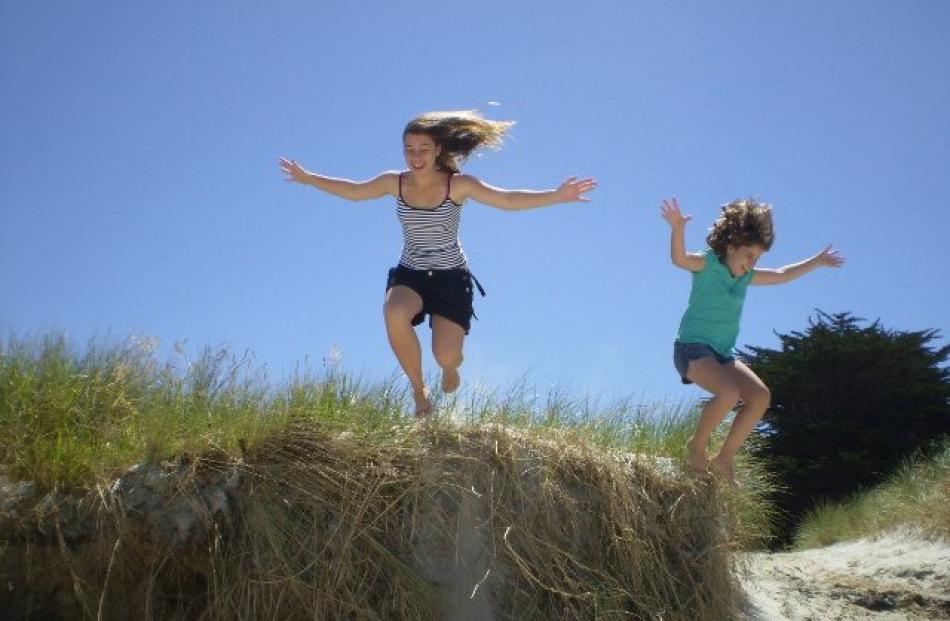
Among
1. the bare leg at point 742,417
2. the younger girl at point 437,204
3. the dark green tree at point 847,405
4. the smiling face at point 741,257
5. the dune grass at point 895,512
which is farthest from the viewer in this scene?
the dark green tree at point 847,405

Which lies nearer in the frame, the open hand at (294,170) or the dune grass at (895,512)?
the open hand at (294,170)

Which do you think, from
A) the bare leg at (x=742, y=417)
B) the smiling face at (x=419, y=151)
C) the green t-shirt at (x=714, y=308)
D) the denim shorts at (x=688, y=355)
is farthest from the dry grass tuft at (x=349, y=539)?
the smiling face at (x=419, y=151)

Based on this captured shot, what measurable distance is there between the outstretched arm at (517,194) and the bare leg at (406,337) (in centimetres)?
73

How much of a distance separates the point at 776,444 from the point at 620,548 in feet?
37.7

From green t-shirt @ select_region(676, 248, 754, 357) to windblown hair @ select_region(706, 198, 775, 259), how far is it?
13cm

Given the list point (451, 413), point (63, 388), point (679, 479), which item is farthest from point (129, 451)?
point (679, 479)

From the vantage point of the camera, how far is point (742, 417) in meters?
5.20

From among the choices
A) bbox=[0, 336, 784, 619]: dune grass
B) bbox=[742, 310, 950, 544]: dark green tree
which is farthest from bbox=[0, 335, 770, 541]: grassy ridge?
bbox=[742, 310, 950, 544]: dark green tree

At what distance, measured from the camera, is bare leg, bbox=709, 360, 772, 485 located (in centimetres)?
Result: 516

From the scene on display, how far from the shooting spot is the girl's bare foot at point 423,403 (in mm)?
4857

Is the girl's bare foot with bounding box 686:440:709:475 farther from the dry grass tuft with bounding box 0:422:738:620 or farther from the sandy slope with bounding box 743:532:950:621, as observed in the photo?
the sandy slope with bounding box 743:532:950:621

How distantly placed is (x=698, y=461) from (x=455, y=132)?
235 centimetres

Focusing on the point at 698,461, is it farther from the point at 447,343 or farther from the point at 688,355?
the point at 447,343

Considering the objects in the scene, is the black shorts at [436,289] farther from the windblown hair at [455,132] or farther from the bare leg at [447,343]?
the windblown hair at [455,132]
